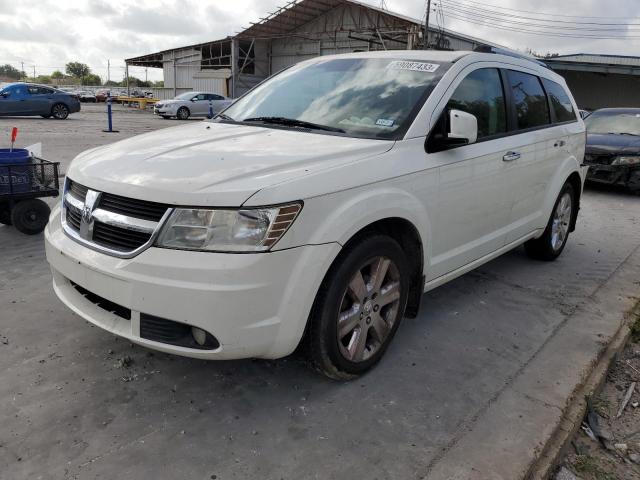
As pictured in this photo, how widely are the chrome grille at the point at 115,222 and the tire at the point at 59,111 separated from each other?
21635 millimetres

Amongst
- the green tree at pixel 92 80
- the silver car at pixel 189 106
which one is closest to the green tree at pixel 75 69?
the green tree at pixel 92 80

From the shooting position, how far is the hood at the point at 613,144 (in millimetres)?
9203

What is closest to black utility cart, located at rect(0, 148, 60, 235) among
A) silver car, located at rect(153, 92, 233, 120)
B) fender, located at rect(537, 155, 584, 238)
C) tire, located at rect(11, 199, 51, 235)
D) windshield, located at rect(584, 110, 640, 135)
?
tire, located at rect(11, 199, 51, 235)

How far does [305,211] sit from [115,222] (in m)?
0.88

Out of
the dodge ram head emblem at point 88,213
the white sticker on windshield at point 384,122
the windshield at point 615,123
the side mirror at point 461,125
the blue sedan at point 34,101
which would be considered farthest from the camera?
the blue sedan at point 34,101

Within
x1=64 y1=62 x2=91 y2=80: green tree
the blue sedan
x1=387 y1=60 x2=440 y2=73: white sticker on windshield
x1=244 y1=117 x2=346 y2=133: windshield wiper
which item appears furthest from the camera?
x1=64 y1=62 x2=91 y2=80: green tree

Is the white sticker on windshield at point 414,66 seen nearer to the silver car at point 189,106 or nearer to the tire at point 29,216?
the tire at point 29,216

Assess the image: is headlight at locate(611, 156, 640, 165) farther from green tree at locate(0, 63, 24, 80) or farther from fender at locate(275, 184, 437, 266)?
green tree at locate(0, 63, 24, 80)

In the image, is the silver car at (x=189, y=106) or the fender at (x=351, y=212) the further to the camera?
the silver car at (x=189, y=106)

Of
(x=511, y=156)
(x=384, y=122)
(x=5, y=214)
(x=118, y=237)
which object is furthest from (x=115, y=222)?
(x=5, y=214)

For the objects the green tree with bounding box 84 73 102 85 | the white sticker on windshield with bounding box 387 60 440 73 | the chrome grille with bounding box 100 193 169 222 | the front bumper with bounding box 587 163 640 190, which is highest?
the green tree with bounding box 84 73 102 85

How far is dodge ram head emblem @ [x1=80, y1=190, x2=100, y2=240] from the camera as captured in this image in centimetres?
261

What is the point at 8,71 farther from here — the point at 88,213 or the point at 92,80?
the point at 88,213

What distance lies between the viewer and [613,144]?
30.9 feet
